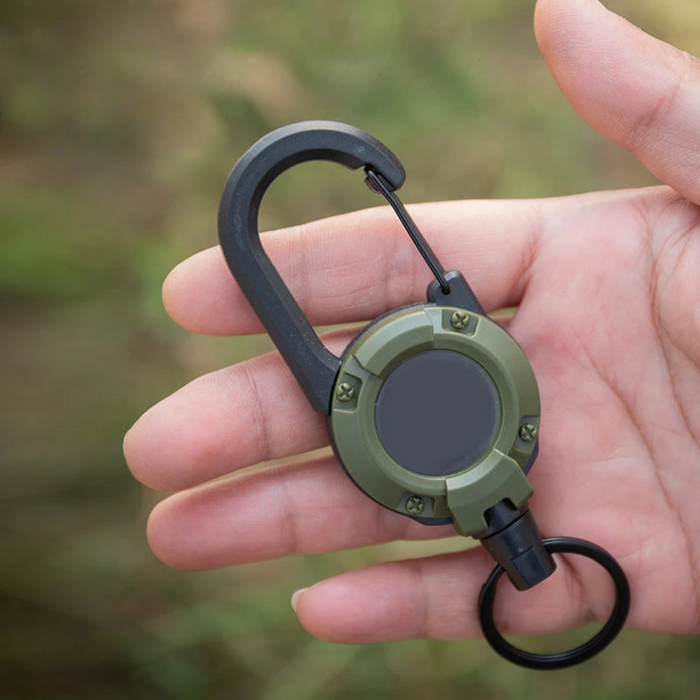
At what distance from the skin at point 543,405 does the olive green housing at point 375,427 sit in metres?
0.19

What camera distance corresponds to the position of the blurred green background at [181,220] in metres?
2.33

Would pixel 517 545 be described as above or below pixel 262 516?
below

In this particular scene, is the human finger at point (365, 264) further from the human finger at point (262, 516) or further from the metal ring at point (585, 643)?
the metal ring at point (585, 643)

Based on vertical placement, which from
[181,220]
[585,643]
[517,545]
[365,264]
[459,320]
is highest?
[181,220]

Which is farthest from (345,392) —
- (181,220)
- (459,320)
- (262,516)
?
(181,220)

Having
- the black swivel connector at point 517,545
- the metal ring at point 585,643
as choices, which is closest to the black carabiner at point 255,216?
the black swivel connector at point 517,545

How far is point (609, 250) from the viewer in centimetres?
175

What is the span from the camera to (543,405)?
177 cm

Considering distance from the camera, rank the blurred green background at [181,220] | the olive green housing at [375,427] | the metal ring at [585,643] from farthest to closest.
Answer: the blurred green background at [181,220], the metal ring at [585,643], the olive green housing at [375,427]

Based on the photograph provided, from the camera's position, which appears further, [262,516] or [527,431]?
[262,516]

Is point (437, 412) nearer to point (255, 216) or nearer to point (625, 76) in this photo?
point (255, 216)

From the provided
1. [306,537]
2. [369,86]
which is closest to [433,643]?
[306,537]

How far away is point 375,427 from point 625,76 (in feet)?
2.60

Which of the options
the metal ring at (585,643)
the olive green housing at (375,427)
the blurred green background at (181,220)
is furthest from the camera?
the blurred green background at (181,220)
